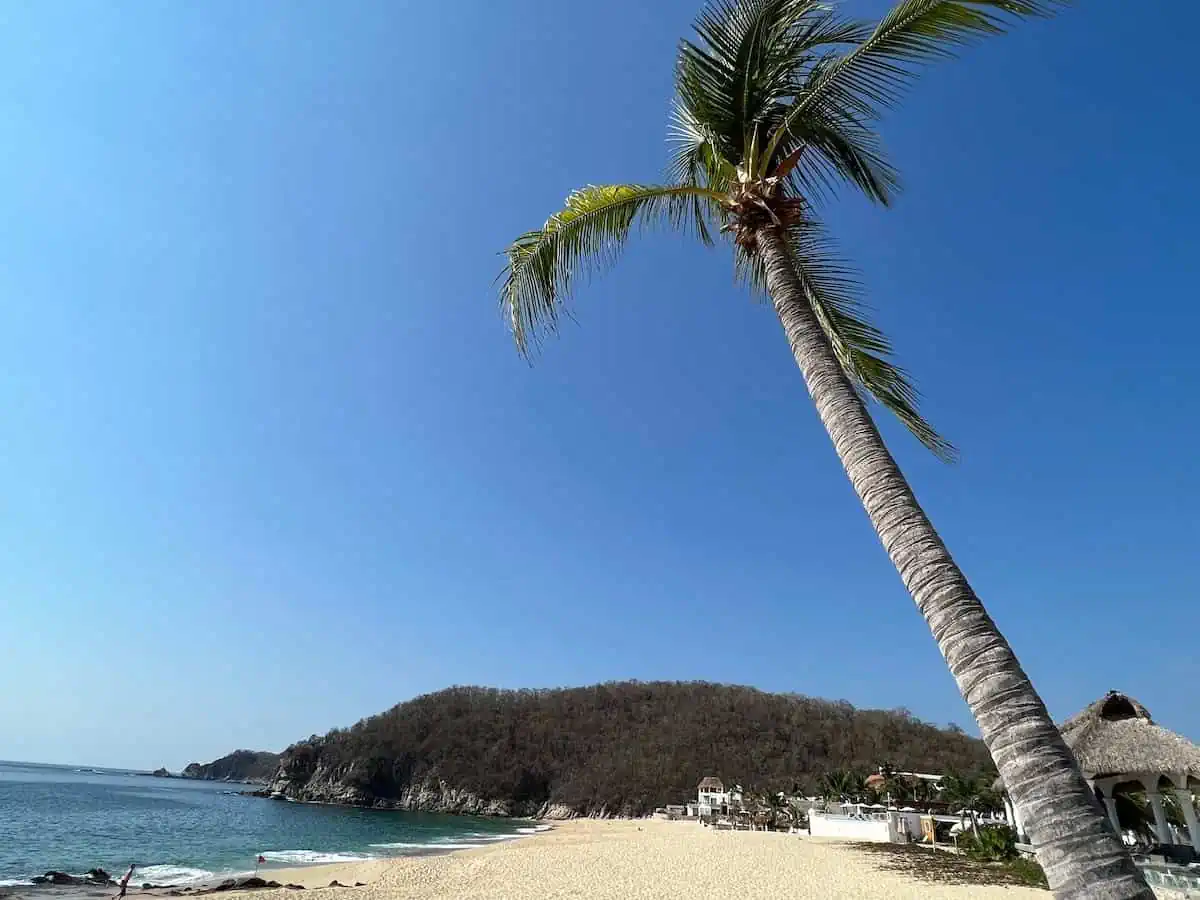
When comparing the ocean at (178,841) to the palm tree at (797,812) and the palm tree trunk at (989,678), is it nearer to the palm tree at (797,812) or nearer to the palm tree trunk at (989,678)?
the palm tree at (797,812)

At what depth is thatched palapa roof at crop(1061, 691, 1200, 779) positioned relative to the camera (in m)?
13.2

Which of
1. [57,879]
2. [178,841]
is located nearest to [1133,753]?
[57,879]

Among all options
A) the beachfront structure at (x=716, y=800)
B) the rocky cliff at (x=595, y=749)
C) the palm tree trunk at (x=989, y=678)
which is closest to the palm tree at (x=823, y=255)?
the palm tree trunk at (x=989, y=678)

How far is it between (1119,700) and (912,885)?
660cm

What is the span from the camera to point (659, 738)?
97625 millimetres

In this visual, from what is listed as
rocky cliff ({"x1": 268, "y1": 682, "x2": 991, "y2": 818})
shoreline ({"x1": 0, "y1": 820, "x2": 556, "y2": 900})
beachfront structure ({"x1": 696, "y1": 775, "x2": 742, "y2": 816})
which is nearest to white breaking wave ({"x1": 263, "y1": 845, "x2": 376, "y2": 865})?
shoreline ({"x1": 0, "y1": 820, "x2": 556, "y2": 900})

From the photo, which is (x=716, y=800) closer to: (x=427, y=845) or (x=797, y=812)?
(x=797, y=812)

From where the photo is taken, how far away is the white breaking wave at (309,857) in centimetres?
3164

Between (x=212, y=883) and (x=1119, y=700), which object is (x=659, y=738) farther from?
(x=1119, y=700)

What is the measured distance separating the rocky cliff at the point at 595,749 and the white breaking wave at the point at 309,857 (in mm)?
54330

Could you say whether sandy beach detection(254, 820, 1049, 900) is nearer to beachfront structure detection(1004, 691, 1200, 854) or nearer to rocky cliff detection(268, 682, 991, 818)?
beachfront structure detection(1004, 691, 1200, 854)

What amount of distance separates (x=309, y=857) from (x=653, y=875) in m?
23.4

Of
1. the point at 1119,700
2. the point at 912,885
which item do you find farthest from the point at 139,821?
the point at 1119,700

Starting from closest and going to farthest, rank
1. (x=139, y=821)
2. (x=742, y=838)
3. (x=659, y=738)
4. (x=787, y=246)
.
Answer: (x=787, y=246) < (x=742, y=838) < (x=139, y=821) < (x=659, y=738)
